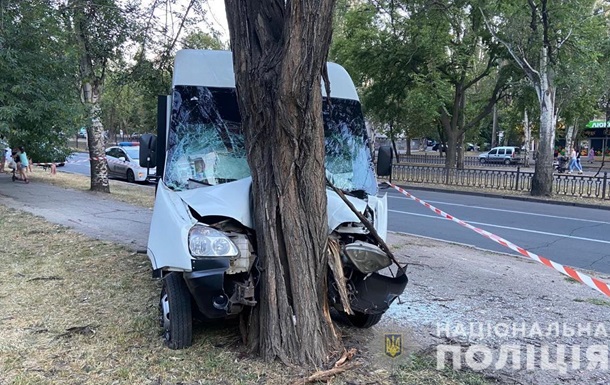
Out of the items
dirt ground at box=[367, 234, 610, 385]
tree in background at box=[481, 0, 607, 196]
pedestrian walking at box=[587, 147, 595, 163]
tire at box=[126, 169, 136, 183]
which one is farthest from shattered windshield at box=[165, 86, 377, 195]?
pedestrian walking at box=[587, 147, 595, 163]

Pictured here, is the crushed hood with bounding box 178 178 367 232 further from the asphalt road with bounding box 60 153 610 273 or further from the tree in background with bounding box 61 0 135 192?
the tree in background with bounding box 61 0 135 192

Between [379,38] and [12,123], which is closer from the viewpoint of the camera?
[12,123]

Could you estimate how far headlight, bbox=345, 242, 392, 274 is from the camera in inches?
154

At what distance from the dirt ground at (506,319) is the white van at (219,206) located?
0.63 meters

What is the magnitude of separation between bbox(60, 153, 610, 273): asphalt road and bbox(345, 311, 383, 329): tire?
5.16 meters

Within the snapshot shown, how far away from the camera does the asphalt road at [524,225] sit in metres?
9.13

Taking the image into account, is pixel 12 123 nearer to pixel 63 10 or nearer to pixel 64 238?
pixel 63 10

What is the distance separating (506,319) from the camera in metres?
5.05

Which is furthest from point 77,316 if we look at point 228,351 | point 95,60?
point 95,60

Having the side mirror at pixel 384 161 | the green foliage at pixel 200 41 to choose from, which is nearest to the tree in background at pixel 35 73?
the green foliage at pixel 200 41

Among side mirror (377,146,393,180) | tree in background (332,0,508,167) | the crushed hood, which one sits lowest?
the crushed hood

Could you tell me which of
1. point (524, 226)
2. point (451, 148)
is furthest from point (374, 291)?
point (451, 148)

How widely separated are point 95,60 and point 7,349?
13.0 meters

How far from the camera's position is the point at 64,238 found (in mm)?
8406
